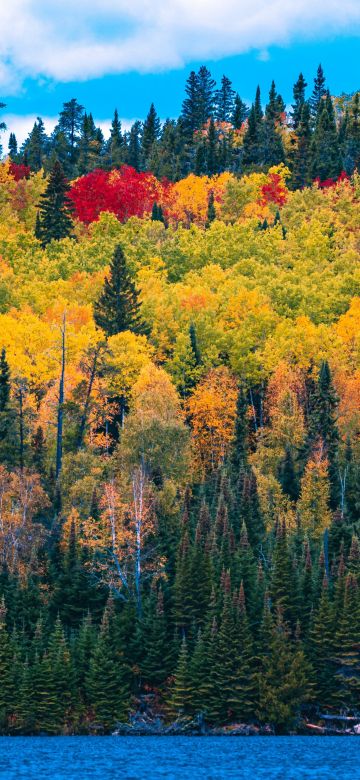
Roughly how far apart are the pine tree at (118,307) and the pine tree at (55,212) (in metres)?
53.7

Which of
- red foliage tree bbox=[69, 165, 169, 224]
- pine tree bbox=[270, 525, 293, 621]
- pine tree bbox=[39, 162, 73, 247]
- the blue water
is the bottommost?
the blue water

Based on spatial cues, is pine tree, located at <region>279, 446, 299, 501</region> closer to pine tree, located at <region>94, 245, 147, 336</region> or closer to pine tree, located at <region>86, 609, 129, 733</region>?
pine tree, located at <region>86, 609, 129, 733</region>

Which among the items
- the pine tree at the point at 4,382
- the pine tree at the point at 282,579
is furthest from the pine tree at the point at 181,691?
the pine tree at the point at 4,382

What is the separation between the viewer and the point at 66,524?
8044cm

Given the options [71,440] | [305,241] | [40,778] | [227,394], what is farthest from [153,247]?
[40,778]

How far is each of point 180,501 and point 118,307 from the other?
119 ft

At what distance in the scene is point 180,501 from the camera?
87.1m

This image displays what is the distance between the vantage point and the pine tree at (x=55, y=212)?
17012 cm

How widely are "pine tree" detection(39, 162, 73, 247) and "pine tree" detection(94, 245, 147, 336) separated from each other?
53.7m

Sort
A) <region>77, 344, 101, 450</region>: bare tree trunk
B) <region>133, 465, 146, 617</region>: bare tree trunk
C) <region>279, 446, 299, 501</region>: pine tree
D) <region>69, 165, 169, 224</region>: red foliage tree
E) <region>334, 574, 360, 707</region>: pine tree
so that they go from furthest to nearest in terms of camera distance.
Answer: <region>69, 165, 169, 224</region>: red foliage tree < <region>279, 446, 299, 501</region>: pine tree < <region>77, 344, 101, 450</region>: bare tree trunk < <region>133, 465, 146, 617</region>: bare tree trunk < <region>334, 574, 360, 707</region>: pine tree

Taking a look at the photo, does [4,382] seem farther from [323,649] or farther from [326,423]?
[323,649]

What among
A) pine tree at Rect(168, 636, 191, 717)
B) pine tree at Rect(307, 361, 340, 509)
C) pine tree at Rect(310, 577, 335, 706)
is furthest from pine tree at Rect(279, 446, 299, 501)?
pine tree at Rect(168, 636, 191, 717)

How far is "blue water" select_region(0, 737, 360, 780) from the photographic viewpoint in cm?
5547

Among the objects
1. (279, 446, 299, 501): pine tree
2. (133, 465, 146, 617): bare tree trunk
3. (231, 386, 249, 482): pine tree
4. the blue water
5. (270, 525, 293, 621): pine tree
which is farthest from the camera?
(231, 386, 249, 482): pine tree
